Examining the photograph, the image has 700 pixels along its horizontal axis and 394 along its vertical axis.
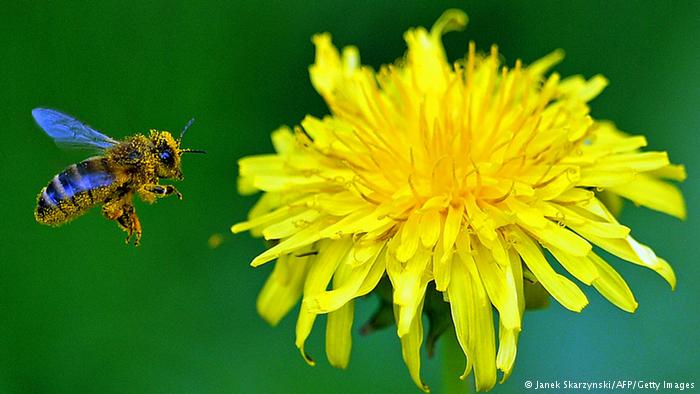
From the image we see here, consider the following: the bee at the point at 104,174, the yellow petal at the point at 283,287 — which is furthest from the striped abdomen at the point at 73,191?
the yellow petal at the point at 283,287

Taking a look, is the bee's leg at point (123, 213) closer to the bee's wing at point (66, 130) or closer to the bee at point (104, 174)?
the bee at point (104, 174)

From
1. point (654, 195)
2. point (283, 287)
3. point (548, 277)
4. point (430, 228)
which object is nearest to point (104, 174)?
point (283, 287)

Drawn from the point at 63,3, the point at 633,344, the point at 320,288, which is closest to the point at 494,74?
the point at 320,288

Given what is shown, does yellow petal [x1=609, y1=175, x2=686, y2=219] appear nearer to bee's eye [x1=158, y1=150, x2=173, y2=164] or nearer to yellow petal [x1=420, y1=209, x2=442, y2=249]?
yellow petal [x1=420, y1=209, x2=442, y2=249]

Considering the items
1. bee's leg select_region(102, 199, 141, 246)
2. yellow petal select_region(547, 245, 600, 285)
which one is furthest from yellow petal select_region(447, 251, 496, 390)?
bee's leg select_region(102, 199, 141, 246)

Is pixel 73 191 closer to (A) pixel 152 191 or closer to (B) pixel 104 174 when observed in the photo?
(B) pixel 104 174

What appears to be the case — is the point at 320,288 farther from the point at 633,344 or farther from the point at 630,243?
the point at 633,344
